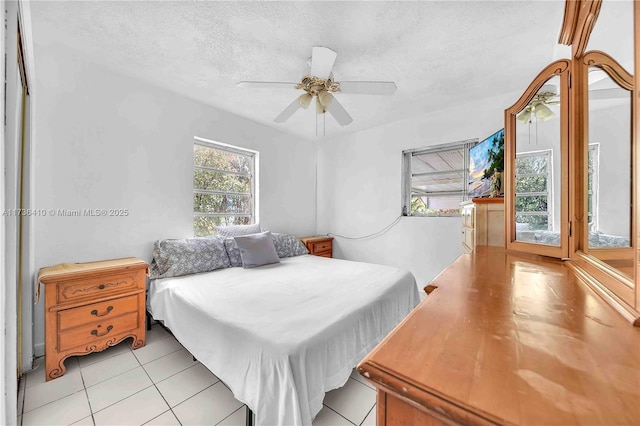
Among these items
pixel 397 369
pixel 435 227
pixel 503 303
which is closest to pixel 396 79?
pixel 435 227

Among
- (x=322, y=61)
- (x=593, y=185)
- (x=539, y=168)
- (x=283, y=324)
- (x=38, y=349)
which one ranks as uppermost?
(x=322, y=61)

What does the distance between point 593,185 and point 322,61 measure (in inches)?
66.5

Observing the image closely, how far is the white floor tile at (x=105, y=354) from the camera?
1974 mm

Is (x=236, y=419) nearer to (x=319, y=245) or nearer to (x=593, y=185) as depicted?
(x=593, y=185)

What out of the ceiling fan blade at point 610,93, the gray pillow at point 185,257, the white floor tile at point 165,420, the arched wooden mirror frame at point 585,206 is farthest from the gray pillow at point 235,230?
the ceiling fan blade at point 610,93

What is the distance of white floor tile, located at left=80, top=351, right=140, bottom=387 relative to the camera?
178 cm

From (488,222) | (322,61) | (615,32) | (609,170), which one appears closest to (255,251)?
(322,61)

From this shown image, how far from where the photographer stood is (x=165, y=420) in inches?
56.4

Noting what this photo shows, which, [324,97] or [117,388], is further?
[324,97]

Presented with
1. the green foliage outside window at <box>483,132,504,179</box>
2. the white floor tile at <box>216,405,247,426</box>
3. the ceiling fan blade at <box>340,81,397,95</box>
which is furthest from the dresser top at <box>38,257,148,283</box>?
the green foliage outside window at <box>483,132,504,179</box>

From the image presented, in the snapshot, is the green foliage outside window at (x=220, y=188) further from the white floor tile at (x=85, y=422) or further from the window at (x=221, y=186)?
the white floor tile at (x=85, y=422)

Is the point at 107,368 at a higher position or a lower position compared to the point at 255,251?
lower

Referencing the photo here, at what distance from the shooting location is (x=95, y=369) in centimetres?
188

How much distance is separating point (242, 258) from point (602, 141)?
278 centimetres
